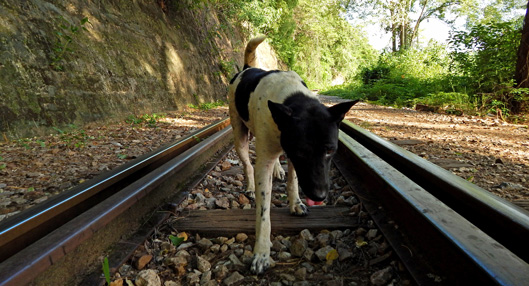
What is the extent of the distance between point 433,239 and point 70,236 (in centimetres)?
193

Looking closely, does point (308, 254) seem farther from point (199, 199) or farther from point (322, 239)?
point (199, 199)

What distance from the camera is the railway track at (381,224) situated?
1.28 m

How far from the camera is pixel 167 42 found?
9906 millimetres

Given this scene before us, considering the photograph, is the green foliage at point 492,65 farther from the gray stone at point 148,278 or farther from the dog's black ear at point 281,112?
the gray stone at point 148,278

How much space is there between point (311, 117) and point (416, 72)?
719 inches

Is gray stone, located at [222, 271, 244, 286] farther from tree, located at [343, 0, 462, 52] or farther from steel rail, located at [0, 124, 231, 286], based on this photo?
tree, located at [343, 0, 462, 52]

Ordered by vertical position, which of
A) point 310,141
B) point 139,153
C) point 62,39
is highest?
point 62,39

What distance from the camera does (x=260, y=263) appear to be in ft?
6.03

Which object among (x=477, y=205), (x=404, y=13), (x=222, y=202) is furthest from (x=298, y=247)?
(x=404, y=13)

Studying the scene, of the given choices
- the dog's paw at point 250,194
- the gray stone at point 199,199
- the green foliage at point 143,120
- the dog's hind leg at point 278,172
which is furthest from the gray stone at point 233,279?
the green foliage at point 143,120

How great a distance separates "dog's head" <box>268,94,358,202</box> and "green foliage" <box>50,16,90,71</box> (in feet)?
17.1

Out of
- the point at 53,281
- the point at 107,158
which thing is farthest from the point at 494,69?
the point at 53,281

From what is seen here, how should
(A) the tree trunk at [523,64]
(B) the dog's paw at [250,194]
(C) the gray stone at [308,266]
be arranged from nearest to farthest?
(C) the gray stone at [308,266]
(B) the dog's paw at [250,194]
(A) the tree trunk at [523,64]

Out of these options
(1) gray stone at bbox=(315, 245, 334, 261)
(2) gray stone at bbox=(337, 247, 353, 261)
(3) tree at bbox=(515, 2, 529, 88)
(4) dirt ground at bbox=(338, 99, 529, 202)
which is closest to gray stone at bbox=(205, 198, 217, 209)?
(1) gray stone at bbox=(315, 245, 334, 261)
